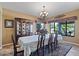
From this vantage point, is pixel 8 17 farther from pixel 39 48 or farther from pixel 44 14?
pixel 39 48

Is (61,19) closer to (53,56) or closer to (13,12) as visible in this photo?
(53,56)

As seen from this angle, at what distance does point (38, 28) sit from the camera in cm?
195

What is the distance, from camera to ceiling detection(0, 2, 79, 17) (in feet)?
6.18

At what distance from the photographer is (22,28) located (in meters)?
1.98

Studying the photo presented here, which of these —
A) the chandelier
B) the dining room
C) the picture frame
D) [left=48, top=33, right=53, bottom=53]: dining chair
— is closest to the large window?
the dining room

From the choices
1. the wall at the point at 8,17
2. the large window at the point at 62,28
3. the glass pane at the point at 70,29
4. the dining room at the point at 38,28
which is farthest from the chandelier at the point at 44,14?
the glass pane at the point at 70,29

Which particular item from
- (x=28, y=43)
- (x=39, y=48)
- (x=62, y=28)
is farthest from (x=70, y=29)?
(x=28, y=43)

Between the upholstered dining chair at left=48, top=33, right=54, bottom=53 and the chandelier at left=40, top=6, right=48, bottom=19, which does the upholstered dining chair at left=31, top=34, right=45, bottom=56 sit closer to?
the upholstered dining chair at left=48, top=33, right=54, bottom=53

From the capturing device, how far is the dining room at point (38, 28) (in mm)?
1898

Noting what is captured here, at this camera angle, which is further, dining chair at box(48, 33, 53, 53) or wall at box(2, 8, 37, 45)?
dining chair at box(48, 33, 53, 53)

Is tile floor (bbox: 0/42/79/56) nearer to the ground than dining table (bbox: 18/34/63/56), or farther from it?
nearer to the ground

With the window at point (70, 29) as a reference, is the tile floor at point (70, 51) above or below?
below

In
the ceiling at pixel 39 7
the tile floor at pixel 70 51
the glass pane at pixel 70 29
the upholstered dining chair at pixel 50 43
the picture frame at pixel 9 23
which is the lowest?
the tile floor at pixel 70 51

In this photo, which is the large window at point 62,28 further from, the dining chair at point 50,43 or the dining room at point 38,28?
the dining chair at point 50,43
